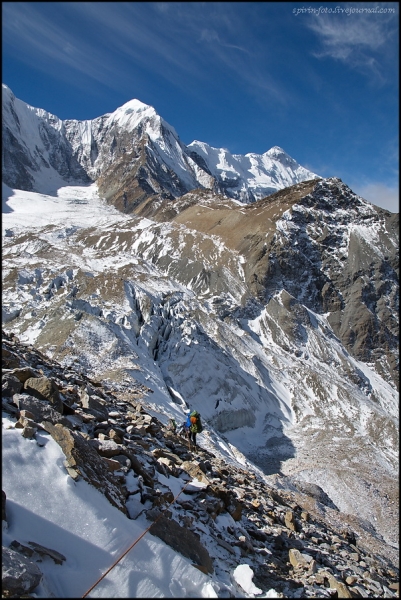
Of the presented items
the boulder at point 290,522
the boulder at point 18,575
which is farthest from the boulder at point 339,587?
the boulder at point 18,575

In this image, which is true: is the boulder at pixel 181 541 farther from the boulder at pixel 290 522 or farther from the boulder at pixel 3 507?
the boulder at pixel 290 522

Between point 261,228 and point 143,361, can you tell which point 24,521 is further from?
point 261,228

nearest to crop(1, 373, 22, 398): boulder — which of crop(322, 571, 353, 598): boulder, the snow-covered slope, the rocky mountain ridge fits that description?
the rocky mountain ridge

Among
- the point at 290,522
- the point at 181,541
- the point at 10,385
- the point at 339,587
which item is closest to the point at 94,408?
the point at 10,385

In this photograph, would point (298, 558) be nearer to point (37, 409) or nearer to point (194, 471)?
point (194, 471)

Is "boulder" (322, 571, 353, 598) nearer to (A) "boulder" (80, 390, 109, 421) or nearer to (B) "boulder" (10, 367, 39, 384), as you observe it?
(A) "boulder" (80, 390, 109, 421)

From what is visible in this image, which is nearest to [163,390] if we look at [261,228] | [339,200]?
[261,228]

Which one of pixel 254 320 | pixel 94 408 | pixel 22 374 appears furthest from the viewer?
pixel 254 320
